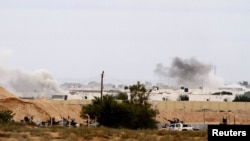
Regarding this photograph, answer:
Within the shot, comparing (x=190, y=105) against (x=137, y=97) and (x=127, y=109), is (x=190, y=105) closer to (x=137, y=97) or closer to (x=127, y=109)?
(x=137, y=97)

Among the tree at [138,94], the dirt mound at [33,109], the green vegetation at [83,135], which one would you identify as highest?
the tree at [138,94]

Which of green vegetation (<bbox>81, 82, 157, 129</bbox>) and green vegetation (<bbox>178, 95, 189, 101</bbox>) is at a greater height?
green vegetation (<bbox>178, 95, 189, 101</bbox>)

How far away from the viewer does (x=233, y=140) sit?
1477 cm

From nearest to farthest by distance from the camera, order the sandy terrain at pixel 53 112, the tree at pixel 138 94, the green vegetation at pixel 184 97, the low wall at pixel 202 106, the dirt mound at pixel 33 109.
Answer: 1. the tree at pixel 138 94
2. the dirt mound at pixel 33 109
3. the sandy terrain at pixel 53 112
4. the low wall at pixel 202 106
5. the green vegetation at pixel 184 97

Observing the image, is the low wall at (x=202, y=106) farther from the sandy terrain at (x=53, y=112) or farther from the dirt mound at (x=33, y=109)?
the dirt mound at (x=33, y=109)

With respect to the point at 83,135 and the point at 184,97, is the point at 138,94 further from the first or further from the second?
the point at 184,97

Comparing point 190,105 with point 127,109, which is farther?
point 190,105

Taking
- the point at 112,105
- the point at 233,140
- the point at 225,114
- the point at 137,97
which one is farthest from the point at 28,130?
the point at 225,114

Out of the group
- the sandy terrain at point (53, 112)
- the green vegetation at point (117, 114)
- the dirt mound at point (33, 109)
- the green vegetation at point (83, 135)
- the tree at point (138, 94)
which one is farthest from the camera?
the sandy terrain at point (53, 112)

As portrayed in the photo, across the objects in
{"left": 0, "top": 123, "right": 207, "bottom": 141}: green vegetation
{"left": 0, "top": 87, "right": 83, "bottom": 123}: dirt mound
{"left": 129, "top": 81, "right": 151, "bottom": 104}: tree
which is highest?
{"left": 129, "top": 81, "right": 151, "bottom": 104}: tree

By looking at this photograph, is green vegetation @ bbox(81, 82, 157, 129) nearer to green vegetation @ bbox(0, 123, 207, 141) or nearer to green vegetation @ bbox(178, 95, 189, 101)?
green vegetation @ bbox(0, 123, 207, 141)

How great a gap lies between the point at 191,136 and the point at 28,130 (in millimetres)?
7834

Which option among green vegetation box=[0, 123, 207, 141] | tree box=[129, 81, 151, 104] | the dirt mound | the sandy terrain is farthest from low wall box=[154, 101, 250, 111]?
green vegetation box=[0, 123, 207, 141]

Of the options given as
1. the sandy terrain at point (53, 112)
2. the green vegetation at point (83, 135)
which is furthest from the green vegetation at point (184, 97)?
the green vegetation at point (83, 135)
